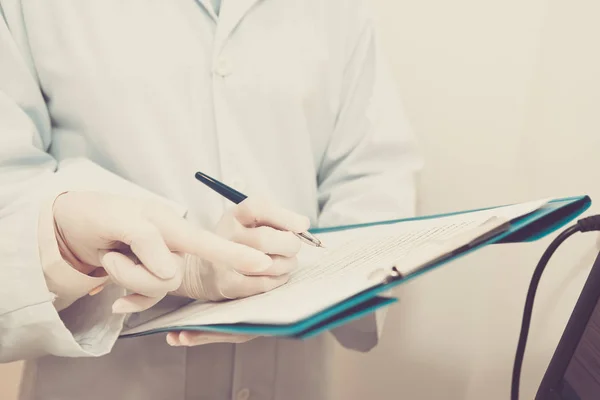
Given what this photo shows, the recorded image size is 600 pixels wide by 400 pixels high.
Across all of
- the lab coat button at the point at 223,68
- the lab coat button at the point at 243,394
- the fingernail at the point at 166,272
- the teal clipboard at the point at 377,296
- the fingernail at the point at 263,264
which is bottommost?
the lab coat button at the point at 243,394

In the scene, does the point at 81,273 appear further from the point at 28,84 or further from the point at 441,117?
the point at 441,117

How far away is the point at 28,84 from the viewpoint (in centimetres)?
44

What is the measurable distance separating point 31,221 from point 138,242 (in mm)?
89

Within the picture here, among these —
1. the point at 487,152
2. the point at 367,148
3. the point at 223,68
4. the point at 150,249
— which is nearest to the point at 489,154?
the point at 487,152

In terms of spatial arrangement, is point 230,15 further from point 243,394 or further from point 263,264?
point 243,394

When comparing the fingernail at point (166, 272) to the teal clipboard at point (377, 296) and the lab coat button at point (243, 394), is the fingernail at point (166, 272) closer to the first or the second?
the teal clipboard at point (377, 296)

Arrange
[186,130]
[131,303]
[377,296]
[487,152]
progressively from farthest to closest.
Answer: [487,152]
[186,130]
[131,303]
[377,296]

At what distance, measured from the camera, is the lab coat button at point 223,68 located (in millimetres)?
479

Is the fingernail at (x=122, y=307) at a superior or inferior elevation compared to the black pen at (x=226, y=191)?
inferior

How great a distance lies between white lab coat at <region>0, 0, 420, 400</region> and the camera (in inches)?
17.0

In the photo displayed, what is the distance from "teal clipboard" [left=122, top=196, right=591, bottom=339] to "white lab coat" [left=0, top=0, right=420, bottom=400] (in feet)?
0.57

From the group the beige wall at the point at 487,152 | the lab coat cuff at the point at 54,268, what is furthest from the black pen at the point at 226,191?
the beige wall at the point at 487,152

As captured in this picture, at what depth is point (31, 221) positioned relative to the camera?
37 cm

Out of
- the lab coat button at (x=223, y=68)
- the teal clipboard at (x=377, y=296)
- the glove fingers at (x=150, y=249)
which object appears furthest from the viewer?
the lab coat button at (x=223, y=68)
